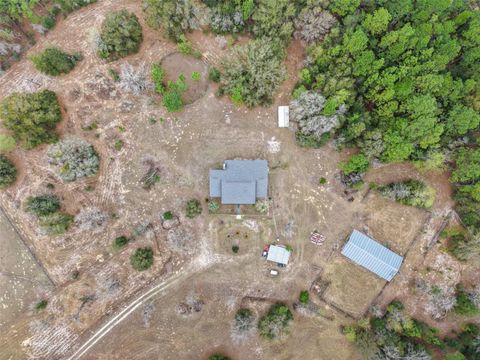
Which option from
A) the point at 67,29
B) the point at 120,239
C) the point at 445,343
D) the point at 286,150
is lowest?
the point at 445,343

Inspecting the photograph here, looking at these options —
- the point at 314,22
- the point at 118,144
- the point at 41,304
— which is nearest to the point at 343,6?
the point at 314,22

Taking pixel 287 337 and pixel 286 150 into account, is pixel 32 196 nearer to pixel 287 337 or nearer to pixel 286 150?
pixel 286 150

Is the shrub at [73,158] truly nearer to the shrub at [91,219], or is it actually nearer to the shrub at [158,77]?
the shrub at [91,219]

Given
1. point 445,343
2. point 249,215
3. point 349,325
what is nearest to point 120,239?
point 249,215

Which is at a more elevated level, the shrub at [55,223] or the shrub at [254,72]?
the shrub at [254,72]

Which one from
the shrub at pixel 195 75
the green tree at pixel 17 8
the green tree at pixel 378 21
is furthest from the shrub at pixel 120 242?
the green tree at pixel 378 21

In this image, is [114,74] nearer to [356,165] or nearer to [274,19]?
[274,19]
